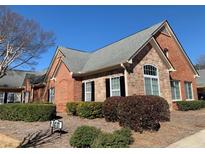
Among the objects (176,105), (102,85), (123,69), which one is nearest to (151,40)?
(123,69)

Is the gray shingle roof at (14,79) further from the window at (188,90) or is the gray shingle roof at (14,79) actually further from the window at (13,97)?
the window at (188,90)

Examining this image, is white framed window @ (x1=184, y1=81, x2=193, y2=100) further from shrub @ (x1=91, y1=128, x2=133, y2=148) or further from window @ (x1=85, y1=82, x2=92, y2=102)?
shrub @ (x1=91, y1=128, x2=133, y2=148)

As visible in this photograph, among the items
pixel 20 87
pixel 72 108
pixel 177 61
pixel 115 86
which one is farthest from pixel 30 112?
pixel 20 87

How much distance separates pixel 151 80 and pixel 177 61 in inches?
287

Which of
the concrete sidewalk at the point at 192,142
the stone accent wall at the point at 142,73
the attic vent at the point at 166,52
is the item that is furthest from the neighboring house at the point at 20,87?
the concrete sidewalk at the point at 192,142

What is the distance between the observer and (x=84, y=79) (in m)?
19.3

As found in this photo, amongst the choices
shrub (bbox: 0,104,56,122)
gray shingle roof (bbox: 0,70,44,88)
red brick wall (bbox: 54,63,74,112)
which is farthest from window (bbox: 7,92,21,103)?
shrub (bbox: 0,104,56,122)

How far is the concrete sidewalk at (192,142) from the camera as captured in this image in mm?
8164

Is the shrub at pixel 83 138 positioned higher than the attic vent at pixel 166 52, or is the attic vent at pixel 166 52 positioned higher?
the attic vent at pixel 166 52

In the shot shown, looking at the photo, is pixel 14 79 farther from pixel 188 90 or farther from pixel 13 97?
pixel 188 90

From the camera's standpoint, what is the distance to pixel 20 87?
33.0m

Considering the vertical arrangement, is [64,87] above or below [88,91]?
above

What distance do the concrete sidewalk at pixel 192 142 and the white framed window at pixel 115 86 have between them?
6922 millimetres

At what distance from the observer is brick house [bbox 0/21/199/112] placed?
15.9 metres
